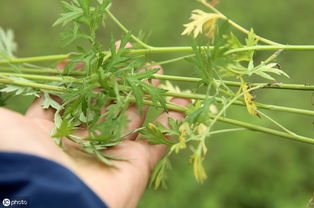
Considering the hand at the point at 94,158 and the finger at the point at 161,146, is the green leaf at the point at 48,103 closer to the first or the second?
the hand at the point at 94,158

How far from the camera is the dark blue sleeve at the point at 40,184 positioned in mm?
1029

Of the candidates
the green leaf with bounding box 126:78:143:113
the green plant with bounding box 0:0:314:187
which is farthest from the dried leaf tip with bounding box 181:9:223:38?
the green leaf with bounding box 126:78:143:113

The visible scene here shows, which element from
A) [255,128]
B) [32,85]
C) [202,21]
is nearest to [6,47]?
[32,85]

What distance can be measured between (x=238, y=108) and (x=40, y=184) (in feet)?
4.89

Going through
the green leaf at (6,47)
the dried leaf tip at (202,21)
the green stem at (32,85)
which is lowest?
the green stem at (32,85)

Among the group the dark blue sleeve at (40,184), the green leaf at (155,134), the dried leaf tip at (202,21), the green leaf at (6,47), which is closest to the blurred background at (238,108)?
the green leaf at (6,47)

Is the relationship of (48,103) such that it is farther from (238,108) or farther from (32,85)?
(238,108)

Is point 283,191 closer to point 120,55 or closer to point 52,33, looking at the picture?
point 120,55

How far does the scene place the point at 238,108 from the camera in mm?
2316

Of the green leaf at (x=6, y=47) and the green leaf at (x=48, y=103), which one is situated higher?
the green leaf at (x=6, y=47)

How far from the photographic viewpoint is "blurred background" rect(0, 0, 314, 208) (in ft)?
7.00

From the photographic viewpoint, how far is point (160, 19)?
2748 mm

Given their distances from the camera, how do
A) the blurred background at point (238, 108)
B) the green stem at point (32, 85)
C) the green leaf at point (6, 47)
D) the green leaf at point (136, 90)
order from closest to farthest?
the green leaf at point (136, 90), the green stem at point (32, 85), the green leaf at point (6, 47), the blurred background at point (238, 108)

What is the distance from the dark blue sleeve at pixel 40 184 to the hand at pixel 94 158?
0.08 ft
